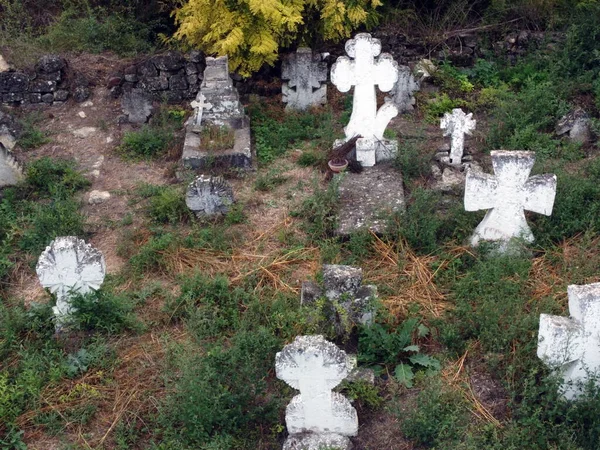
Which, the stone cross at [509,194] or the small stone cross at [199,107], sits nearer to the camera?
the stone cross at [509,194]

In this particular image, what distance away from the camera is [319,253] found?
7258 mm

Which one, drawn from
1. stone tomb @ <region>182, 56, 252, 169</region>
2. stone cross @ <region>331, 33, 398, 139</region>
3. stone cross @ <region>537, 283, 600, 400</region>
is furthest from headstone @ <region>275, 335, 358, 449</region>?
stone tomb @ <region>182, 56, 252, 169</region>

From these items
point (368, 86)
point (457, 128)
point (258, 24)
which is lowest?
point (457, 128)

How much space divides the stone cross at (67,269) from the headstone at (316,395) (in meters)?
1.95

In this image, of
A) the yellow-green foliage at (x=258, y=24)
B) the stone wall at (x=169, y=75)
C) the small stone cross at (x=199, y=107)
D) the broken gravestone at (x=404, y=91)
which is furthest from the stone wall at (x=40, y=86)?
the broken gravestone at (x=404, y=91)

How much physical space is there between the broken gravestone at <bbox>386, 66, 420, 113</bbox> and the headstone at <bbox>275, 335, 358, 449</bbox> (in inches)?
222

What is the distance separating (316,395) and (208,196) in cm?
325

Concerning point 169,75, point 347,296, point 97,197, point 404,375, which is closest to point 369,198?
point 347,296

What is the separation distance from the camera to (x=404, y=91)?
10047 millimetres

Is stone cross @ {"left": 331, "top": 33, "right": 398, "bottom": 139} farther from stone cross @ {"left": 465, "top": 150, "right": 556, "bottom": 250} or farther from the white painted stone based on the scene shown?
the white painted stone

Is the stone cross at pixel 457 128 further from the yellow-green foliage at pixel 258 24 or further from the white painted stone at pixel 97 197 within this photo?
the white painted stone at pixel 97 197

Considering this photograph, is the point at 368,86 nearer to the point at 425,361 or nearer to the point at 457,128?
the point at 457,128

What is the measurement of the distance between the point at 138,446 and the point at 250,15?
625 centimetres

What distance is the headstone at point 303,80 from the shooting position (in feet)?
33.2
